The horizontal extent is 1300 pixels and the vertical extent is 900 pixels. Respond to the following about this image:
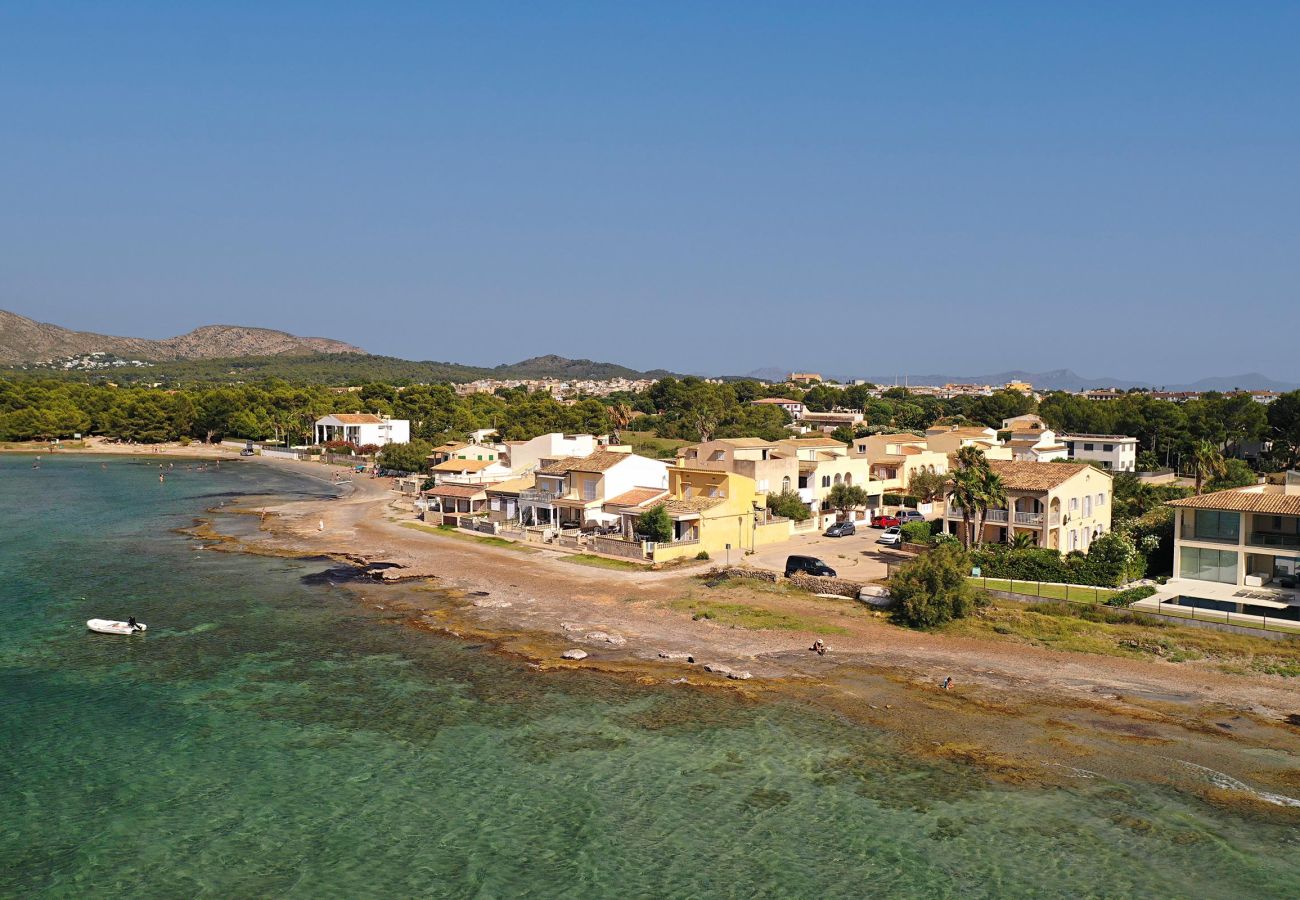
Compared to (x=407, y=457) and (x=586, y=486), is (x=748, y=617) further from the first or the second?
(x=407, y=457)

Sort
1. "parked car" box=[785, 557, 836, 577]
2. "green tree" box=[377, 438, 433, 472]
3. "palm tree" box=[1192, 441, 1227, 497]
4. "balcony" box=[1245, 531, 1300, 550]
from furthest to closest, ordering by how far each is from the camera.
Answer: "green tree" box=[377, 438, 433, 472]
"palm tree" box=[1192, 441, 1227, 497]
"parked car" box=[785, 557, 836, 577]
"balcony" box=[1245, 531, 1300, 550]

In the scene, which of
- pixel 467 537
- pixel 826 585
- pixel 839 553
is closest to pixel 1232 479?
pixel 839 553

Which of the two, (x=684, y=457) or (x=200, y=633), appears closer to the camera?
(x=200, y=633)

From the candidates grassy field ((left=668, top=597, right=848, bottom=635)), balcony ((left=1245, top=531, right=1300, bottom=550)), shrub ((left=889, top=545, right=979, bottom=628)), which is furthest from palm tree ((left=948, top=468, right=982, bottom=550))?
grassy field ((left=668, top=597, right=848, bottom=635))

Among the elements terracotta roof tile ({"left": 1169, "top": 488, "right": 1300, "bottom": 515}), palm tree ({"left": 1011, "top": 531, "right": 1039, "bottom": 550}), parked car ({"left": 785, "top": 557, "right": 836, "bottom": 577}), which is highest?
terracotta roof tile ({"left": 1169, "top": 488, "right": 1300, "bottom": 515})

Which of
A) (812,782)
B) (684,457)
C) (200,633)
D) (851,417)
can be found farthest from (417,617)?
(851,417)

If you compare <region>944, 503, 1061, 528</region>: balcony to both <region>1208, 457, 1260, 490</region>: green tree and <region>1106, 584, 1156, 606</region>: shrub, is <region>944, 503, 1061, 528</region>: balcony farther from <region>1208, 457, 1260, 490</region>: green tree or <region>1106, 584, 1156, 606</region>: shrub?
<region>1208, 457, 1260, 490</region>: green tree

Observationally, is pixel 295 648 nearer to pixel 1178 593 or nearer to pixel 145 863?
pixel 145 863
